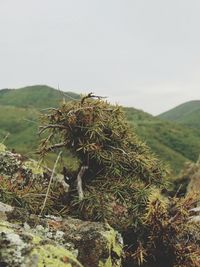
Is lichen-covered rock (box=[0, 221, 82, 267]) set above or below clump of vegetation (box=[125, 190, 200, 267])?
above

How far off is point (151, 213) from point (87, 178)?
123 centimetres

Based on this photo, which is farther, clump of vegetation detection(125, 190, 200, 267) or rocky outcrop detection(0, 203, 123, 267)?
clump of vegetation detection(125, 190, 200, 267)

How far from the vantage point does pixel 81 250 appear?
5.93m

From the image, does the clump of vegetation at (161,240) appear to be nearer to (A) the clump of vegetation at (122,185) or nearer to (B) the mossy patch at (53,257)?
(A) the clump of vegetation at (122,185)

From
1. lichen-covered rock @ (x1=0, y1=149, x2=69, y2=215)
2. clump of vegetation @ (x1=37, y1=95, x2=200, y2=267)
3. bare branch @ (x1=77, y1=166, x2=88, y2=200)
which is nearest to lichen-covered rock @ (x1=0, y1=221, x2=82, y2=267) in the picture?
lichen-covered rock @ (x1=0, y1=149, x2=69, y2=215)

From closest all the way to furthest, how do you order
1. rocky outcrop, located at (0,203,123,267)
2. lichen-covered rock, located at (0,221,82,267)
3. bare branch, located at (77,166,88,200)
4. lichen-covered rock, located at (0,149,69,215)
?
1. lichen-covered rock, located at (0,221,82,267)
2. rocky outcrop, located at (0,203,123,267)
3. lichen-covered rock, located at (0,149,69,215)
4. bare branch, located at (77,166,88,200)

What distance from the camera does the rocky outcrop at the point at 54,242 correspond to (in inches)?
192

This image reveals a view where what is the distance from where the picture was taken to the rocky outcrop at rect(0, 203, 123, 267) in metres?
4.88

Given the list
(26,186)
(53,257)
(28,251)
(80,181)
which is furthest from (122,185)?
(28,251)

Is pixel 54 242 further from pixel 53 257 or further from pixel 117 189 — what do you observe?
pixel 117 189

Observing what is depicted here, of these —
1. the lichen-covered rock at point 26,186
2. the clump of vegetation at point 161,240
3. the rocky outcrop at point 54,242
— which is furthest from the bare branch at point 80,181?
the clump of vegetation at point 161,240

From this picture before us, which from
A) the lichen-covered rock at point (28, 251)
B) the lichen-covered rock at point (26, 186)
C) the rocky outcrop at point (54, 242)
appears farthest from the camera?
the lichen-covered rock at point (26, 186)

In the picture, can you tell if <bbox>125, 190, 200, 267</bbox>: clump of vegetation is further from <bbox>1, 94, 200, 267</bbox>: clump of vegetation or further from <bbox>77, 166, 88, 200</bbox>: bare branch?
<bbox>77, 166, 88, 200</bbox>: bare branch

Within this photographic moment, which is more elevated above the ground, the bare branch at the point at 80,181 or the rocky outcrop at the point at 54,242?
the bare branch at the point at 80,181
